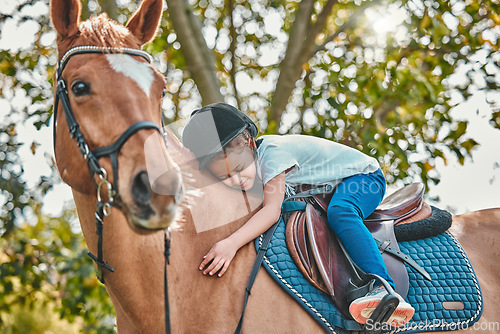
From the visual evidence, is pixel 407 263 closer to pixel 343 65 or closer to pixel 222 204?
pixel 222 204

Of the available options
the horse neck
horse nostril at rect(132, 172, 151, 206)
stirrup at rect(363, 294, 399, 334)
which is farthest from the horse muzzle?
stirrup at rect(363, 294, 399, 334)

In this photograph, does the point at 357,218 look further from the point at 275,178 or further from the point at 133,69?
the point at 133,69

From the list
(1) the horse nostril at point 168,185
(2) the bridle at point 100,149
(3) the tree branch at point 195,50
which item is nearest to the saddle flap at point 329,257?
(2) the bridle at point 100,149

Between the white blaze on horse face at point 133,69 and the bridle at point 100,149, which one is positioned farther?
the white blaze on horse face at point 133,69

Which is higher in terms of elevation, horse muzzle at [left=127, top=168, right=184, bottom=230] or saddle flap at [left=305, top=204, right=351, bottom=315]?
horse muzzle at [left=127, top=168, right=184, bottom=230]

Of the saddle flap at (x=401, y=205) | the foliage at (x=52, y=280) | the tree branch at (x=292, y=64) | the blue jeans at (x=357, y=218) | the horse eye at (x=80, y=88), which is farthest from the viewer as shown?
the tree branch at (x=292, y=64)

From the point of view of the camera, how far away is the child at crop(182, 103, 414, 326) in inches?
79.9

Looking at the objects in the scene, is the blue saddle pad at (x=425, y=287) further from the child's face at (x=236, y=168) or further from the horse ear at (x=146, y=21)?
the horse ear at (x=146, y=21)

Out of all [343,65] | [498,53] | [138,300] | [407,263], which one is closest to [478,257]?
[407,263]

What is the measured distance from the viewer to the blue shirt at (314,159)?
2.37 metres

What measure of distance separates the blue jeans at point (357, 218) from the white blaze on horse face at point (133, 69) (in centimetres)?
110

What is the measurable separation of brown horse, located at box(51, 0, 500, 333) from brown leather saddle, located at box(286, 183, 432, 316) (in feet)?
0.56

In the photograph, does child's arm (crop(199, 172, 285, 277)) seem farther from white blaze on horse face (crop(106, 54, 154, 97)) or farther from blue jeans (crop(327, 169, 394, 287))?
white blaze on horse face (crop(106, 54, 154, 97))

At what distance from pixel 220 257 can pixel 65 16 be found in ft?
4.21
